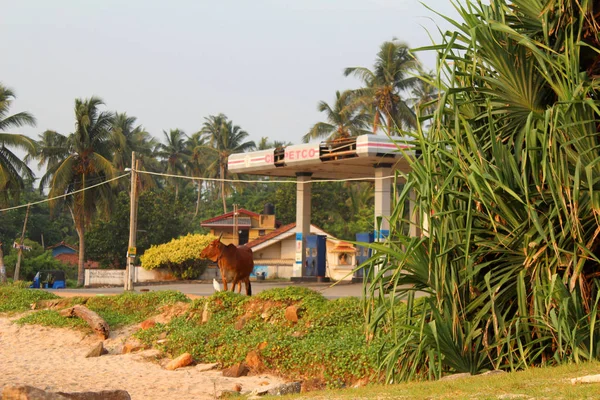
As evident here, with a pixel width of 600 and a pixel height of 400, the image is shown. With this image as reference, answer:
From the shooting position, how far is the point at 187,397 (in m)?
12.1

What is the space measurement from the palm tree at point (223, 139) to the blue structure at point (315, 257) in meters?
29.9

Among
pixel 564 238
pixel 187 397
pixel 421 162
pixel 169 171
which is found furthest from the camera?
pixel 169 171

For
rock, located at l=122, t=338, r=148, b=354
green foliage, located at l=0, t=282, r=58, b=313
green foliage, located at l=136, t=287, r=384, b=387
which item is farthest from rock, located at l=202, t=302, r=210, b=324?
green foliage, located at l=0, t=282, r=58, b=313

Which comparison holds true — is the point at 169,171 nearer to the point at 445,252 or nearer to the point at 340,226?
the point at 340,226

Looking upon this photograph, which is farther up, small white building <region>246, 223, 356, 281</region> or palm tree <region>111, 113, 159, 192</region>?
palm tree <region>111, 113, 159, 192</region>

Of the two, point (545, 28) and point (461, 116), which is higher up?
point (545, 28)

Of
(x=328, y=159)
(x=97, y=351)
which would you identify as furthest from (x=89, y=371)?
(x=328, y=159)

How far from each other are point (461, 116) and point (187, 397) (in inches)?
248

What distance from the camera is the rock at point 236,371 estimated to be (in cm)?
1390

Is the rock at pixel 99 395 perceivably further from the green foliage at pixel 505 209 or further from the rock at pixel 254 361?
the rock at pixel 254 361

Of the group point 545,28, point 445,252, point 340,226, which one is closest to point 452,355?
point 445,252

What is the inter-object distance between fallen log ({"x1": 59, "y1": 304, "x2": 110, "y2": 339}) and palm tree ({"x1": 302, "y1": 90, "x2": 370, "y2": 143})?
28.1 metres

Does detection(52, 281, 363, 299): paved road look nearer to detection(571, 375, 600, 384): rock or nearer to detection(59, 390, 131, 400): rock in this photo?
detection(59, 390, 131, 400): rock

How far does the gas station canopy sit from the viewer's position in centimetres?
3014
